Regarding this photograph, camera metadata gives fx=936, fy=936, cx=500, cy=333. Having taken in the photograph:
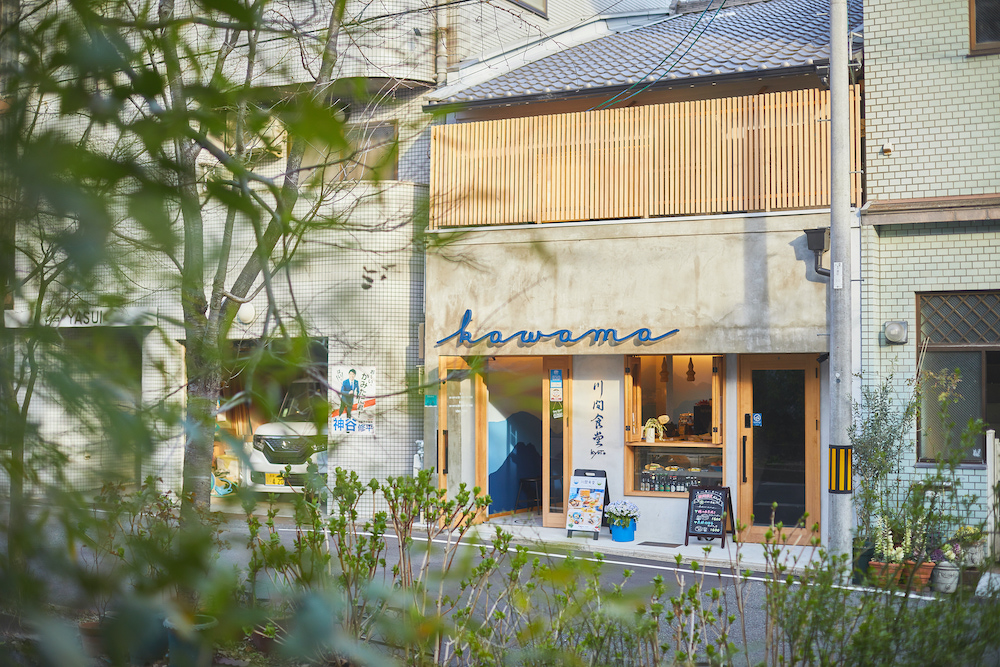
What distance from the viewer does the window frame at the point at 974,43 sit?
1153 cm

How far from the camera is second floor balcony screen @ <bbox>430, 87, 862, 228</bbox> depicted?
40.6ft

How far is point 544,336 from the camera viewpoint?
1375 centimetres

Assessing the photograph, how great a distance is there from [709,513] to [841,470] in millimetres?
2642

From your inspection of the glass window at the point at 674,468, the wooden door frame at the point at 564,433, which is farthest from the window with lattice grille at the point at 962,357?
the wooden door frame at the point at 564,433

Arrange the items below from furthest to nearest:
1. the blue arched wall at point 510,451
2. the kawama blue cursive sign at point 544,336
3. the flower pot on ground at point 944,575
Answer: the blue arched wall at point 510,451 → the kawama blue cursive sign at point 544,336 → the flower pot on ground at point 944,575

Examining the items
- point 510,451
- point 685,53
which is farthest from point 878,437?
point 685,53

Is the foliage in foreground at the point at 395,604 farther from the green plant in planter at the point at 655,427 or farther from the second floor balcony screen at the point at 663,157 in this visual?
the second floor balcony screen at the point at 663,157

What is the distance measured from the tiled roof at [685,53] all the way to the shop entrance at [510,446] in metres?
4.39

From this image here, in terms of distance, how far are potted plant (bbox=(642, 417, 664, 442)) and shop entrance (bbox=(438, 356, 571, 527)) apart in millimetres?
1185

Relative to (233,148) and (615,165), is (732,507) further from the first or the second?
(233,148)

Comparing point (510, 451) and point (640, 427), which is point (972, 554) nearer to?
point (640, 427)

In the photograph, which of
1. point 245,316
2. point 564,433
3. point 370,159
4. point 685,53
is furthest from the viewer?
point 685,53

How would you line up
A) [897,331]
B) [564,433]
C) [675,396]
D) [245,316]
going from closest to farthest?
[245,316], [897,331], [675,396], [564,433]

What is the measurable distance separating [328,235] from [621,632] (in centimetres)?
298
